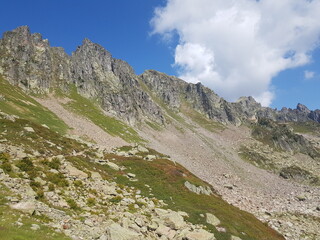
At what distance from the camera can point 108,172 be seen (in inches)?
1574

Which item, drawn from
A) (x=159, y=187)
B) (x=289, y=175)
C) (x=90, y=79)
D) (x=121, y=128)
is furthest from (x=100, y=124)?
(x=289, y=175)

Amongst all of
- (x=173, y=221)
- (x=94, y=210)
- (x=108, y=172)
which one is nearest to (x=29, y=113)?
(x=108, y=172)

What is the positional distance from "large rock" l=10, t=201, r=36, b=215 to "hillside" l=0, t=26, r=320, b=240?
72mm

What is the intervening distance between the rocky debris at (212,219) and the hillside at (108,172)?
6.5 inches

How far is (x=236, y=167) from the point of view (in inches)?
4466

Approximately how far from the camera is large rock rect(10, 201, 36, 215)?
1760cm

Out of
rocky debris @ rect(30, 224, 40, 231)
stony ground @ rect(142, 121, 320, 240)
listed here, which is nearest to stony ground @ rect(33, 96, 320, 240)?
stony ground @ rect(142, 121, 320, 240)

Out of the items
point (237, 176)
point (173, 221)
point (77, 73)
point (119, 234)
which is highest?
point (77, 73)

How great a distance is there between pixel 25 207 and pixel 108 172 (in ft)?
73.1

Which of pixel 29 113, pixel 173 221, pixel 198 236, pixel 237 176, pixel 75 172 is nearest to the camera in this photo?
pixel 198 236

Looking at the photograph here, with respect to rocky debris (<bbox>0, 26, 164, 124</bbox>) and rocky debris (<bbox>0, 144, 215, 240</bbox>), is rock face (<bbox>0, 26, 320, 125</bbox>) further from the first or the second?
rocky debris (<bbox>0, 144, 215, 240</bbox>)

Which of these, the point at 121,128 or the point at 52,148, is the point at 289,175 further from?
the point at 52,148

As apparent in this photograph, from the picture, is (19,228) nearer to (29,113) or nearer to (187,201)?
(187,201)

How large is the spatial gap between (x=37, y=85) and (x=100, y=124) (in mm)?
36632
